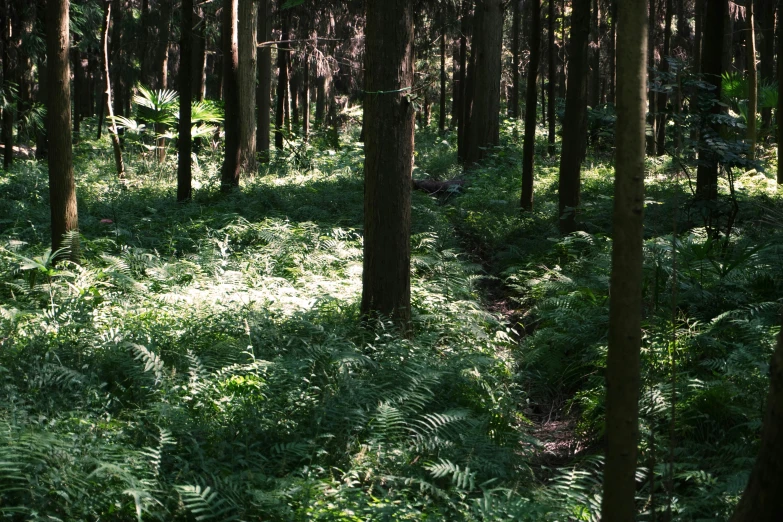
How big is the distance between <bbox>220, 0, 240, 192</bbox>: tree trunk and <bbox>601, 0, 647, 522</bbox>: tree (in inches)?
463

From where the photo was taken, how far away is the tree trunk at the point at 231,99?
13.5 metres

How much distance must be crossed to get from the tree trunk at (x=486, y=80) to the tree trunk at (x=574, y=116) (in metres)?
8.09

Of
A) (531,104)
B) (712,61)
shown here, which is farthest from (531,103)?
(712,61)

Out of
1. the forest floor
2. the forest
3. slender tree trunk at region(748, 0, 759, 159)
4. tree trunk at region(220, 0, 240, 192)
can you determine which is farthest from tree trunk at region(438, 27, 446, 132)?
the forest floor

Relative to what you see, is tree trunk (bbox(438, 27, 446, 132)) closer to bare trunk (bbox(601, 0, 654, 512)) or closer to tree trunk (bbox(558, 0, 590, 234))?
tree trunk (bbox(558, 0, 590, 234))

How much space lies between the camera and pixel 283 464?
3.88 metres

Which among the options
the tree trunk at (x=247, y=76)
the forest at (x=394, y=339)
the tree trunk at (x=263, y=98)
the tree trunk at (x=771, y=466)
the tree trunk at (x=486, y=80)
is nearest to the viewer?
the tree trunk at (x=771, y=466)

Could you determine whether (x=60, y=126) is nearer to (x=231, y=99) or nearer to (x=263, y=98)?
(x=231, y=99)

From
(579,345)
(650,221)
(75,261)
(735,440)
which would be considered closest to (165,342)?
(75,261)

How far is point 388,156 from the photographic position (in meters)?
6.48

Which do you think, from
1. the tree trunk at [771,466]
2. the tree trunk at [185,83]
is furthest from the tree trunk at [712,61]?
the tree trunk at [185,83]

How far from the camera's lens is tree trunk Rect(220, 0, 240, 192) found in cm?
1347

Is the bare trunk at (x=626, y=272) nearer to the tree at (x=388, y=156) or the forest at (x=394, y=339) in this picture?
the forest at (x=394, y=339)

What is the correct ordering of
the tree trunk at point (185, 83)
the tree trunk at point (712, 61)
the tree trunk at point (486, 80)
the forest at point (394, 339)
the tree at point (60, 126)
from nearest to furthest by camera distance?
the forest at point (394, 339)
the tree at point (60, 126)
the tree trunk at point (712, 61)
the tree trunk at point (185, 83)
the tree trunk at point (486, 80)
